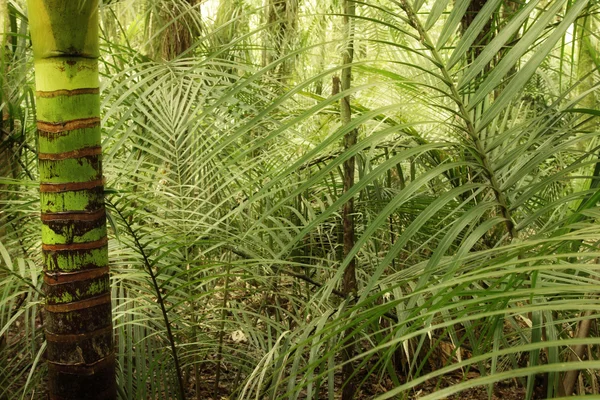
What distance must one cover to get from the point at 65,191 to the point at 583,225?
0.61m

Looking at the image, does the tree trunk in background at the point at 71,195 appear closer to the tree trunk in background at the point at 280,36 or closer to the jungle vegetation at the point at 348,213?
the jungle vegetation at the point at 348,213

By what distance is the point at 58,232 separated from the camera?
849 millimetres

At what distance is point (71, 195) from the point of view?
33.2 inches

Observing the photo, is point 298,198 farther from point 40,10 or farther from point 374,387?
point 40,10

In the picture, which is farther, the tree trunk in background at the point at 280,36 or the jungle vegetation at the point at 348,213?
the tree trunk in background at the point at 280,36

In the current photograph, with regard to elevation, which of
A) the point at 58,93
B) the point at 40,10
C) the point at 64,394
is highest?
the point at 40,10

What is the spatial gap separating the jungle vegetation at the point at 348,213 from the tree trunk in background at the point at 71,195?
0.04 meters

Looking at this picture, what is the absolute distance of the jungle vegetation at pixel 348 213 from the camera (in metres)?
0.58

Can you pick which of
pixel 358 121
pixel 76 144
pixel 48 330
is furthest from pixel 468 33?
pixel 48 330

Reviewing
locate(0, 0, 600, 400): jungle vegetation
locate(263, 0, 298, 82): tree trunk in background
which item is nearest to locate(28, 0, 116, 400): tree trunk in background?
locate(0, 0, 600, 400): jungle vegetation

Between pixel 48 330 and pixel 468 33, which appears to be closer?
pixel 468 33

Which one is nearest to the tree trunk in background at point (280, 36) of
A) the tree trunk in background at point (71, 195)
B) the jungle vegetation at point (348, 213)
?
the jungle vegetation at point (348, 213)

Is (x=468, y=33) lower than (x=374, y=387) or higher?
higher

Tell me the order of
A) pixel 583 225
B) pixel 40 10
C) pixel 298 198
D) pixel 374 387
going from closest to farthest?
pixel 583 225 → pixel 40 10 → pixel 298 198 → pixel 374 387
